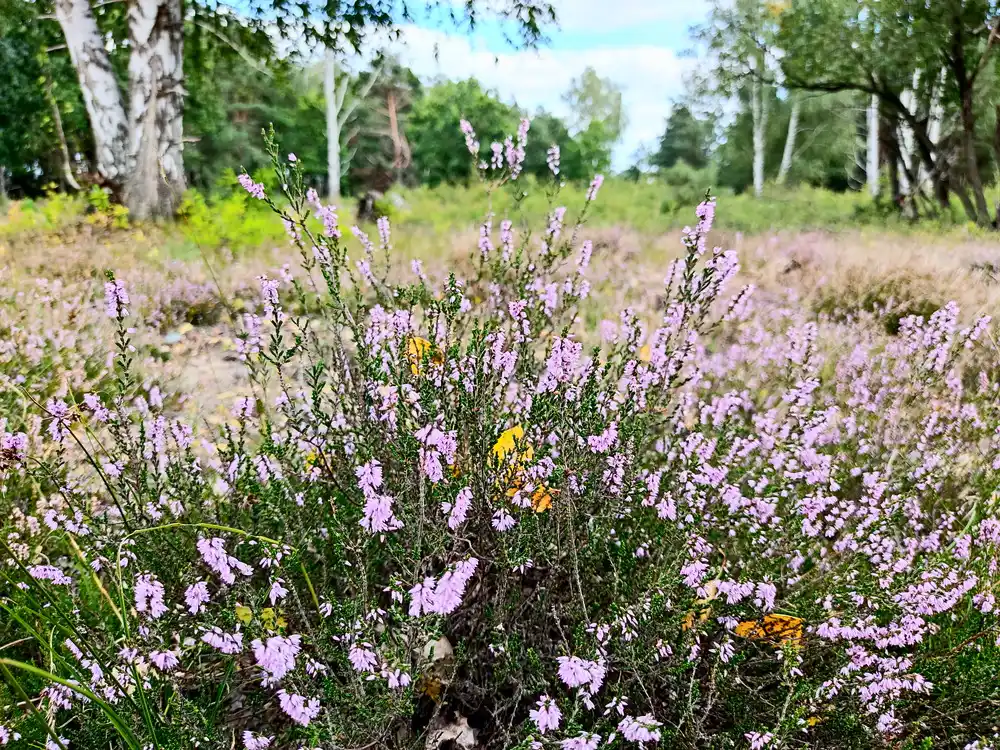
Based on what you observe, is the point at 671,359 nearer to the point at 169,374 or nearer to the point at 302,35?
the point at 169,374

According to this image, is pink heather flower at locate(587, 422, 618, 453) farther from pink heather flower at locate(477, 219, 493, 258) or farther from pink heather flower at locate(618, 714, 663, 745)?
pink heather flower at locate(477, 219, 493, 258)

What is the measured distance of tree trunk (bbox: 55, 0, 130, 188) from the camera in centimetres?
840

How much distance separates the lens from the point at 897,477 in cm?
230

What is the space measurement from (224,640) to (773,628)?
1.51m

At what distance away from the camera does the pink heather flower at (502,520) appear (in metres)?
1.61

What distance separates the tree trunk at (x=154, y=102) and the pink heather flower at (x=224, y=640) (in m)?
8.59

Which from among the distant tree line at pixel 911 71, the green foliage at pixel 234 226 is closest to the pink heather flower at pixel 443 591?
the green foliage at pixel 234 226

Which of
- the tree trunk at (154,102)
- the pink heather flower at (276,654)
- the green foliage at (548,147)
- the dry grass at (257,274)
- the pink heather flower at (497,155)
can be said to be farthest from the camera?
the green foliage at (548,147)

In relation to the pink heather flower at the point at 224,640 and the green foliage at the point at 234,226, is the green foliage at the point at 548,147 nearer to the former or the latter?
the green foliage at the point at 234,226

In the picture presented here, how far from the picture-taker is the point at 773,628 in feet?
5.73

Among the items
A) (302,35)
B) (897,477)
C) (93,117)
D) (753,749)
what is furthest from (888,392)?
(93,117)

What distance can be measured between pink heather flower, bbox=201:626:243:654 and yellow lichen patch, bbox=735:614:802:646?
1341 mm

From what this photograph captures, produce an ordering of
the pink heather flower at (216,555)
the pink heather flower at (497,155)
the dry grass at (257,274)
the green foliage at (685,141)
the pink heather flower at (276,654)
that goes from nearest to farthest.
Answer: the pink heather flower at (276,654) < the pink heather flower at (216,555) < the pink heather flower at (497,155) < the dry grass at (257,274) < the green foliage at (685,141)

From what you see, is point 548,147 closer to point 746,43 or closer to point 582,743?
point 746,43
